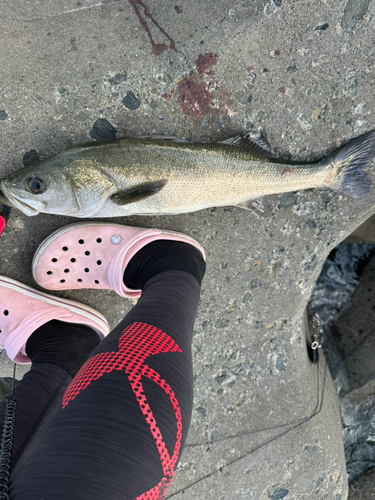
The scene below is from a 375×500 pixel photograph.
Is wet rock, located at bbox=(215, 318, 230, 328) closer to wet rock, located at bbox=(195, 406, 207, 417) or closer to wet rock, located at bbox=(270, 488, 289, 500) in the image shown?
wet rock, located at bbox=(195, 406, 207, 417)

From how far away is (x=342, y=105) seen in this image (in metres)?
2.12

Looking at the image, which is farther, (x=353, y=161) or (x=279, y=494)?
(x=279, y=494)

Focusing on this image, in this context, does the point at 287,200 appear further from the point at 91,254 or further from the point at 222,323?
the point at 91,254

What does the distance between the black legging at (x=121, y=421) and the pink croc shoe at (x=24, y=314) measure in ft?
1.70

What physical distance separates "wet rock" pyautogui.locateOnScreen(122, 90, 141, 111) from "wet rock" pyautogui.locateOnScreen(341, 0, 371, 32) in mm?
1349

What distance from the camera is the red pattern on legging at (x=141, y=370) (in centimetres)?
118

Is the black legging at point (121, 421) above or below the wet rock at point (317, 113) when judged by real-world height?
below

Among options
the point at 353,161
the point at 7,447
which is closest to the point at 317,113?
the point at 353,161

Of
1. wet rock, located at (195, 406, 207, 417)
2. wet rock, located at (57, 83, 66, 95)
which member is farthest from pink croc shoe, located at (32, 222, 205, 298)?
wet rock, located at (195, 406, 207, 417)

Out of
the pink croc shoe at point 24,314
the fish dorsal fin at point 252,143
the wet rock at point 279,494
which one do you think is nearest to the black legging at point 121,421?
the pink croc shoe at point 24,314

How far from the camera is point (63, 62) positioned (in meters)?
1.88

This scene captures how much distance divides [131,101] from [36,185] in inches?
30.7

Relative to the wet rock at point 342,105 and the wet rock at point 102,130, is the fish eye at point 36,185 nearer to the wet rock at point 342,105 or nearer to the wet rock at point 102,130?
the wet rock at point 102,130

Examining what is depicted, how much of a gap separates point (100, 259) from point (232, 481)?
1981mm
